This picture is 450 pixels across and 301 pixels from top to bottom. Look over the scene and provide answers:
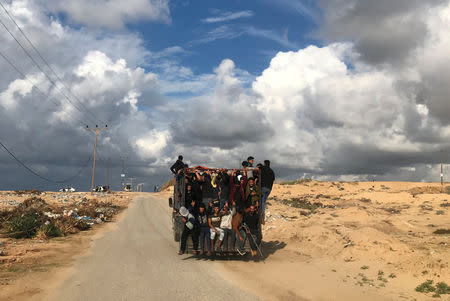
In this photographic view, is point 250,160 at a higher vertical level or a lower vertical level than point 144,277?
higher

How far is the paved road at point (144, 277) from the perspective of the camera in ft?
23.2

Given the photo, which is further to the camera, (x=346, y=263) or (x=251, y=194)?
(x=251, y=194)

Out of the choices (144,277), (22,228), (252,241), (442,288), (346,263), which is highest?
(22,228)

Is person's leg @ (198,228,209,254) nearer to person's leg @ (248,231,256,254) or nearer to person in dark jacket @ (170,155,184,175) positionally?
person's leg @ (248,231,256,254)

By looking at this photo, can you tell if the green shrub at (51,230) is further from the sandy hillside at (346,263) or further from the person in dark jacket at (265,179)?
the person in dark jacket at (265,179)

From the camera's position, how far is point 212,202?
1195 cm

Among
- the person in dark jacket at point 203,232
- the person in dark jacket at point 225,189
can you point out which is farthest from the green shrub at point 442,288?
the person in dark jacket at point 203,232

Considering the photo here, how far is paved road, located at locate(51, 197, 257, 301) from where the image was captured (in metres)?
7.06

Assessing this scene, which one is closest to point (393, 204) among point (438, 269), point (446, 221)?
point (446, 221)

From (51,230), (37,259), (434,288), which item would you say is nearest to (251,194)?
(434,288)

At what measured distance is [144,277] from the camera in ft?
27.9

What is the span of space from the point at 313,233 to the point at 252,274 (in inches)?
227

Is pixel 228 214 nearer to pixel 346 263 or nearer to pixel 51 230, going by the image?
pixel 346 263

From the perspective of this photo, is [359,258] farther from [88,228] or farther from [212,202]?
[88,228]
